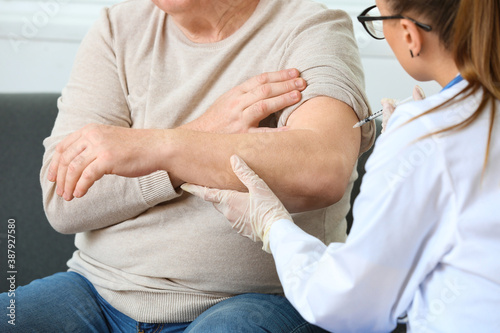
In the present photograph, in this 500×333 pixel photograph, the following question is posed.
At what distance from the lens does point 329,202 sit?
1.21m

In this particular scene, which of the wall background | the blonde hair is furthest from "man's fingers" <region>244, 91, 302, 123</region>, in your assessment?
the wall background

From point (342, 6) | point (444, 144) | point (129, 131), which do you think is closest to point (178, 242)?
point (129, 131)

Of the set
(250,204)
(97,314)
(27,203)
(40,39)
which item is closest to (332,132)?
(250,204)

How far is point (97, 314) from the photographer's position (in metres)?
1.40

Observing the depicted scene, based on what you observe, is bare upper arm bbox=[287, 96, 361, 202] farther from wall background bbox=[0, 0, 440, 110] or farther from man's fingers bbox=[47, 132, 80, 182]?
wall background bbox=[0, 0, 440, 110]

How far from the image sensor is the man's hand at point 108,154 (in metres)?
1.15

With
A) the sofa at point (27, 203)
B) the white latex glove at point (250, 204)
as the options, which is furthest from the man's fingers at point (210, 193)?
the sofa at point (27, 203)

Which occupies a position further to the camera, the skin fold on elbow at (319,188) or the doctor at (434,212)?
the skin fold on elbow at (319,188)

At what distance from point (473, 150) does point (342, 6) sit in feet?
5.36

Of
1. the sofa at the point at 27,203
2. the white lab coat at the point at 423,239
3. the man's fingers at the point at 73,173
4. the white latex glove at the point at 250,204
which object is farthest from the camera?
the sofa at the point at 27,203

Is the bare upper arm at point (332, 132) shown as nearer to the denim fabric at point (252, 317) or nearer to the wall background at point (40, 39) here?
the denim fabric at point (252, 317)

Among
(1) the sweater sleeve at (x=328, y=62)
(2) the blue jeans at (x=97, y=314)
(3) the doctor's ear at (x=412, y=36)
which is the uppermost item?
(3) the doctor's ear at (x=412, y=36)

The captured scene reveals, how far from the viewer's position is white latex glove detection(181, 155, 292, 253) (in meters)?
1.07

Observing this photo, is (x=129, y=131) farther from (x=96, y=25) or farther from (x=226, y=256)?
(x=96, y=25)
